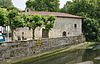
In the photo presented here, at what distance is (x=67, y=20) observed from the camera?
3603 centimetres

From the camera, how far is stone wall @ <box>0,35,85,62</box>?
17203 millimetres

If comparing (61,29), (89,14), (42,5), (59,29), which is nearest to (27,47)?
(59,29)

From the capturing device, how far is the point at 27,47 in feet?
66.2

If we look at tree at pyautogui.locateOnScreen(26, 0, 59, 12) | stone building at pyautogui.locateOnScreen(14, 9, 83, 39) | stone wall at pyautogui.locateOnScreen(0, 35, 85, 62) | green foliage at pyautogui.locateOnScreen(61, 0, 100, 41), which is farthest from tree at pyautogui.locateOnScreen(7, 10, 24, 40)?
tree at pyautogui.locateOnScreen(26, 0, 59, 12)

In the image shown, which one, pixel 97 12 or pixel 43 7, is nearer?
pixel 97 12

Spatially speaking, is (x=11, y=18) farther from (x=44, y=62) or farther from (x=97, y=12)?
(x=97, y=12)

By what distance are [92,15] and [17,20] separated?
88.1 ft

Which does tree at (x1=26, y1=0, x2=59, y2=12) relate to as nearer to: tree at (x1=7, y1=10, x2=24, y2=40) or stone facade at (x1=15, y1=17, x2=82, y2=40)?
stone facade at (x1=15, y1=17, x2=82, y2=40)

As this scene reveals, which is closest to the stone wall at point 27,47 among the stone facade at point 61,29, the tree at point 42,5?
the stone facade at point 61,29

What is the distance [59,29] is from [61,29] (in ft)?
1.69

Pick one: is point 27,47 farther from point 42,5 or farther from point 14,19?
point 42,5

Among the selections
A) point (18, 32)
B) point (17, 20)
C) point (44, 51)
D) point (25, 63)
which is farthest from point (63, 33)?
point (25, 63)

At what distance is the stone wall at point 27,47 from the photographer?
17203mm

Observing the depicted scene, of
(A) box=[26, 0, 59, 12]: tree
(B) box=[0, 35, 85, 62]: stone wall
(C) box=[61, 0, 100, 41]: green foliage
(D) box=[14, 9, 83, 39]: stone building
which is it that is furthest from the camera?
(A) box=[26, 0, 59, 12]: tree
